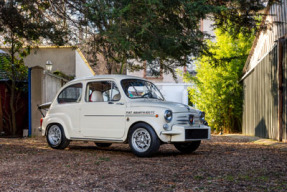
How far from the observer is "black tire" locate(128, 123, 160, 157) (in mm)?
8359

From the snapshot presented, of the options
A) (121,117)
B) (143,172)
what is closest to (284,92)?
(121,117)

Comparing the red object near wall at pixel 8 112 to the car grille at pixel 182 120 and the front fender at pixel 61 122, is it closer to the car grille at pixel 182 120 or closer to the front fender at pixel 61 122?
the front fender at pixel 61 122

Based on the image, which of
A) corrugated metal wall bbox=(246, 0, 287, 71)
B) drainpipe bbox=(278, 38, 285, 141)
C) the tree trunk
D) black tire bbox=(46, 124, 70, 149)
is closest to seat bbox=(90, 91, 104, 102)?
black tire bbox=(46, 124, 70, 149)

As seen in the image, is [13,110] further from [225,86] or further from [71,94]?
[225,86]

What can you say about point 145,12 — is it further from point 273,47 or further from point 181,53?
point 273,47

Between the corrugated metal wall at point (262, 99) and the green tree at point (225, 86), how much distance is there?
165cm

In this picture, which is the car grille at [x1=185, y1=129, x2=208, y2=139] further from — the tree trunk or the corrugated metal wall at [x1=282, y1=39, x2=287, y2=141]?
the tree trunk

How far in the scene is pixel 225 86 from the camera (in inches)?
829

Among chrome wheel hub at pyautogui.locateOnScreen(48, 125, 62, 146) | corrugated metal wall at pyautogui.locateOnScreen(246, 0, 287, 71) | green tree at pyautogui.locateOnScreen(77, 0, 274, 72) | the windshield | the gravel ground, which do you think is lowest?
the gravel ground

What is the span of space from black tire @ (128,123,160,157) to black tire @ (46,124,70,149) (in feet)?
6.83

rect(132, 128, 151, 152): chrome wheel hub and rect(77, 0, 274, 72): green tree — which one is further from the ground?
rect(77, 0, 274, 72): green tree

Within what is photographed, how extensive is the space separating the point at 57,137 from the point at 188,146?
3.18m

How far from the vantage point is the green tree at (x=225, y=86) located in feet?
68.8

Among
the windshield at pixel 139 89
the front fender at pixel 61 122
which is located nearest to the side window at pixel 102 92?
the windshield at pixel 139 89
